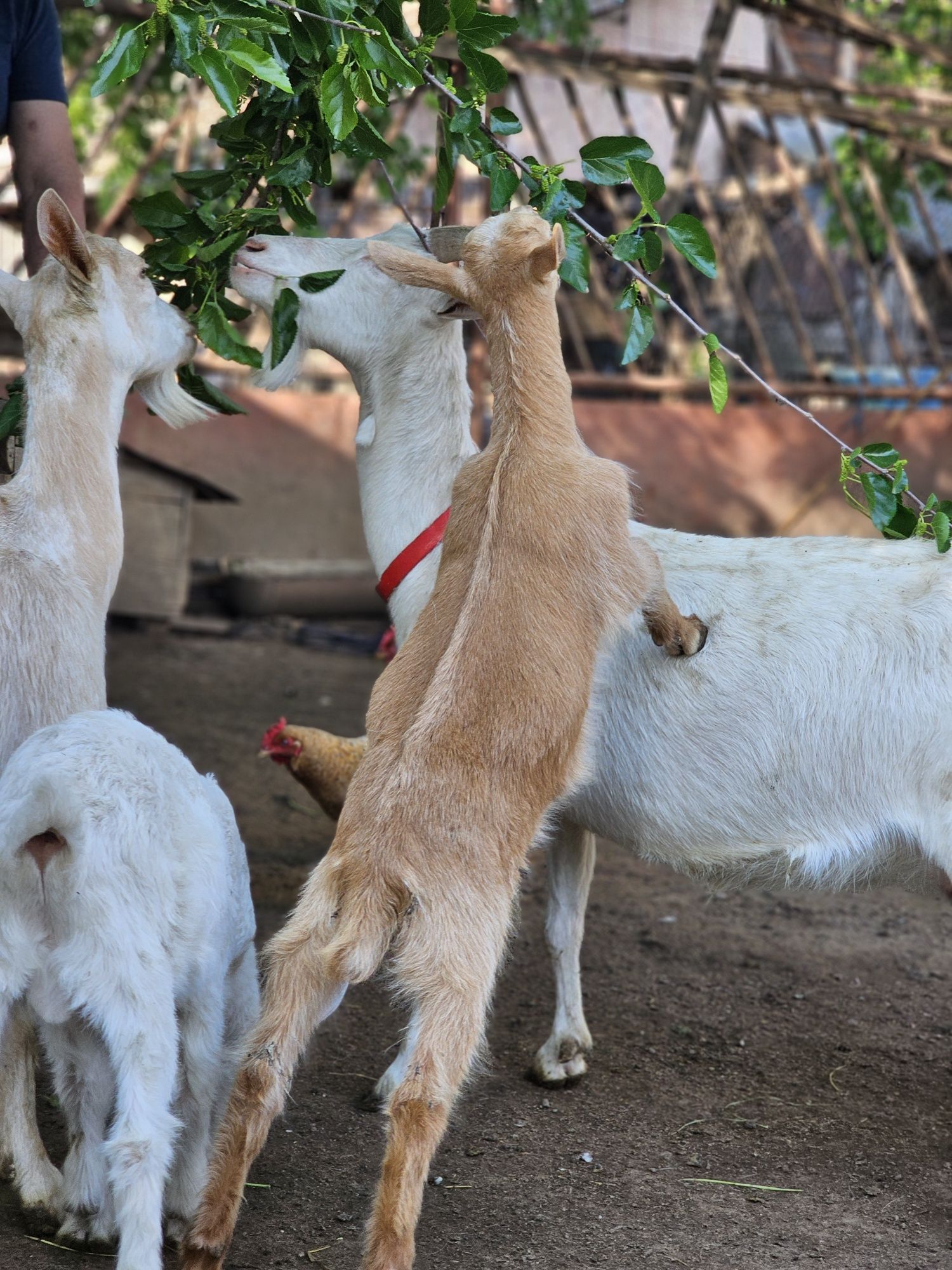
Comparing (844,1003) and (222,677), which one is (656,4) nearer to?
(222,677)

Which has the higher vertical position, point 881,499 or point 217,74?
point 217,74

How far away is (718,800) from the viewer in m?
3.01

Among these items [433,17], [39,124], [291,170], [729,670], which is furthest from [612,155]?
[39,124]

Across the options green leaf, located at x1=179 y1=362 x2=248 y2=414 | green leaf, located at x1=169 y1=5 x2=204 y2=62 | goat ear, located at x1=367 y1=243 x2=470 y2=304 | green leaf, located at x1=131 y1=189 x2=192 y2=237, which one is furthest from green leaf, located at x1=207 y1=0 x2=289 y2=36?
green leaf, located at x1=179 y1=362 x2=248 y2=414

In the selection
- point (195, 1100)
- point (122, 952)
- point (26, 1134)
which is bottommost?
point (26, 1134)

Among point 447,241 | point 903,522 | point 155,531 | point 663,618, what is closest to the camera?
point 663,618

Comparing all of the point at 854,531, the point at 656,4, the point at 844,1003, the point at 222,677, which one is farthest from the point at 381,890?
the point at 656,4

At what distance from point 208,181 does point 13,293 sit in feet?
1.99

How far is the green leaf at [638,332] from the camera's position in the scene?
283 cm

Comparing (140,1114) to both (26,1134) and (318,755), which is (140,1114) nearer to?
(26,1134)

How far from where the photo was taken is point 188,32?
8.11ft

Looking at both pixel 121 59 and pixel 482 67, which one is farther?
pixel 482 67

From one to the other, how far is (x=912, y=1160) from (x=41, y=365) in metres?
2.70

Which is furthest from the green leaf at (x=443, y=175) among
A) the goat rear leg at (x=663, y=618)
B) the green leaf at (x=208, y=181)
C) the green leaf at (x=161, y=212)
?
the goat rear leg at (x=663, y=618)
